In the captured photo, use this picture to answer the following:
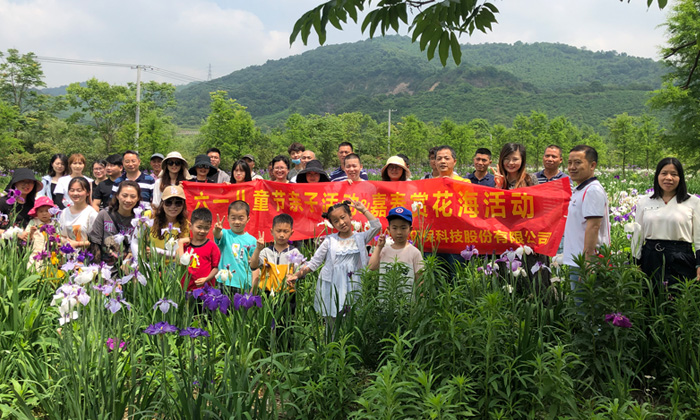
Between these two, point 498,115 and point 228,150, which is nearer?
point 228,150

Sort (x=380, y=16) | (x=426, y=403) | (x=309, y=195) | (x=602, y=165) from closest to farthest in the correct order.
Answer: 1. (x=426, y=403)
2. (x=380, y=16)
3. (x=309, y=195)
4. (x=602, y=165)

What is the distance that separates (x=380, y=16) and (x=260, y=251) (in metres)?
2.10

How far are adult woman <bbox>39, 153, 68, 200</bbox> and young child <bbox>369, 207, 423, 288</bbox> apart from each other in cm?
557

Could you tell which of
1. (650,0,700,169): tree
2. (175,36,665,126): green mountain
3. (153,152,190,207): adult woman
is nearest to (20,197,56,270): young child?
(153,152,190,207): adult woman

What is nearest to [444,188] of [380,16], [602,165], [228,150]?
[380,16]

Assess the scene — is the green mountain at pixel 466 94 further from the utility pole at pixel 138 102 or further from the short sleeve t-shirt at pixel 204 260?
the short sleeve t-shirt at pixel 204 260

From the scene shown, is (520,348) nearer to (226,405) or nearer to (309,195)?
(226,405)

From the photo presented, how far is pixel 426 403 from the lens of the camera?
254 centimetres

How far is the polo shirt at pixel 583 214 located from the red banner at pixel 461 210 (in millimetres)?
937

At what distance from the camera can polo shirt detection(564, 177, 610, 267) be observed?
409cm

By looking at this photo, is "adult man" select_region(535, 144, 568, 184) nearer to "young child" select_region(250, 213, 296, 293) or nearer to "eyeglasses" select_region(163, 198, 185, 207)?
"young child" select_region(250, 213, 296, 293)

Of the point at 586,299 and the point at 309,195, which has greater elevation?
the point at 309,195

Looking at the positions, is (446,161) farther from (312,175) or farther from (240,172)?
(240,172)

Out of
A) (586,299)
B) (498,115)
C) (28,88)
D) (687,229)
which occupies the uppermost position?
(498,115)
